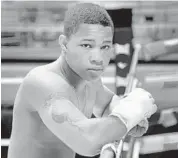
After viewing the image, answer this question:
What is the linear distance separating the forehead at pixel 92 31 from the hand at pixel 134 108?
0.62 ft

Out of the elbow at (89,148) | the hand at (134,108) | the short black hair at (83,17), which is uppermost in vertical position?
the short black hair at (83,17)

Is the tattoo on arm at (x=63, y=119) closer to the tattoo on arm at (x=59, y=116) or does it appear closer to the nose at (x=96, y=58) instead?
the tattoo on arm at (x=59, y=116)

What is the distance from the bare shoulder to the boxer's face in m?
0.07

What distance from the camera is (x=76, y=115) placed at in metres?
0.84

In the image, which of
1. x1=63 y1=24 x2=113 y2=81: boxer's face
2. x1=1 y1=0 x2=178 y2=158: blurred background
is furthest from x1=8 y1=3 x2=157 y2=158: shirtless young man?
x1=1 y1=0 x2=178 y2=158: blurred background

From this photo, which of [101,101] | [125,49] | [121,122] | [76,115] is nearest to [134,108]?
[121,122]

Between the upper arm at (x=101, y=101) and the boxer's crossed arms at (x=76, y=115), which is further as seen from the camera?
the upper arm at (x=101, y=101)

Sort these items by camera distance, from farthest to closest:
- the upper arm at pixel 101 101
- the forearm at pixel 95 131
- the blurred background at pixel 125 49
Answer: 1. the blurred background at pixel 125 49
2. the upper arm at pixel 101 101
3. the forearm at pixel 95 131

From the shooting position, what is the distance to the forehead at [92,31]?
35.1 inches

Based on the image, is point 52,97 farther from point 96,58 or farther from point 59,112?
point 96,58

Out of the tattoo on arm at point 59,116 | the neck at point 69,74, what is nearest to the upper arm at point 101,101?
the neck at point 69,74

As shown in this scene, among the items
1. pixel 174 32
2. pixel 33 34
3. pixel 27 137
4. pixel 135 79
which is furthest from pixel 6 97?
pixel 174 32

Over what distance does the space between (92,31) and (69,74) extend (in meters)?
0.15

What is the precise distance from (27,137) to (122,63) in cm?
61
